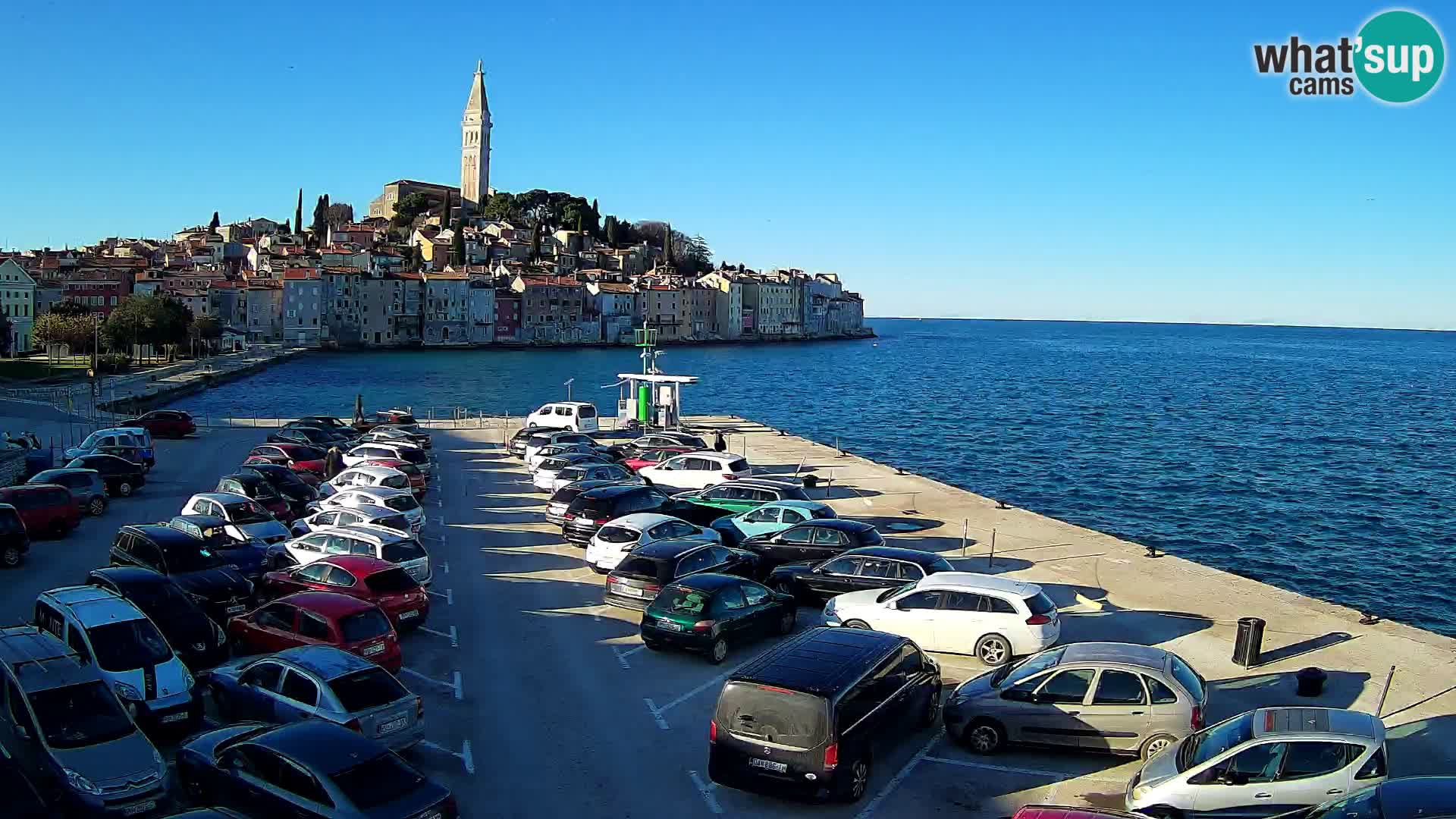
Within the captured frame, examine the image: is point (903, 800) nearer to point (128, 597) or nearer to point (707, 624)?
point (707, 624)

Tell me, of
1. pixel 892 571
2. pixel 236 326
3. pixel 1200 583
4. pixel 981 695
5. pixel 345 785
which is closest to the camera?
pixel 345 785

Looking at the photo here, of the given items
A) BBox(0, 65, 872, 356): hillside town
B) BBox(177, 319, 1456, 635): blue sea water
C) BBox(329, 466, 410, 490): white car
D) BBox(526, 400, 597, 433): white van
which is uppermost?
BBox(0, 65, 872, 356): hillside town

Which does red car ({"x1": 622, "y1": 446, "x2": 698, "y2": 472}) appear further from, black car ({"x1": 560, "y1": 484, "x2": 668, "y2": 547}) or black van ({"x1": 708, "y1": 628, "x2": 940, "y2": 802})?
black van ({"x1": 708, "y1": 628, "x2": 940, "y2": 802})

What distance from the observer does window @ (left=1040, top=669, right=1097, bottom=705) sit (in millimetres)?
10672

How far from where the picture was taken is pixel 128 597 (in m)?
12.9

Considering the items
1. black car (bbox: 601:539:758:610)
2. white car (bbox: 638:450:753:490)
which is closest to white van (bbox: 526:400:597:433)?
white car (bbox: 638:450:753:490)

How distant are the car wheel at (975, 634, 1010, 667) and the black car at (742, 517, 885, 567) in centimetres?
477

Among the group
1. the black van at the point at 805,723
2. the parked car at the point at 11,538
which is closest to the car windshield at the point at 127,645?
the black van at the point at 805,723

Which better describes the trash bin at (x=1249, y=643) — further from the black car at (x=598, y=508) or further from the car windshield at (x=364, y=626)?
the black car at (x=598, y=508)

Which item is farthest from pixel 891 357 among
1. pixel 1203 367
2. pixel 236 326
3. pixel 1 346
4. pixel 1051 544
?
pixel 1051 544

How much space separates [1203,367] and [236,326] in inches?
4886

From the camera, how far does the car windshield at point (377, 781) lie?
802 centimetres

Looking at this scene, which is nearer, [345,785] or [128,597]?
[345,785]

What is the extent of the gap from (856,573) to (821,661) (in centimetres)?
629
